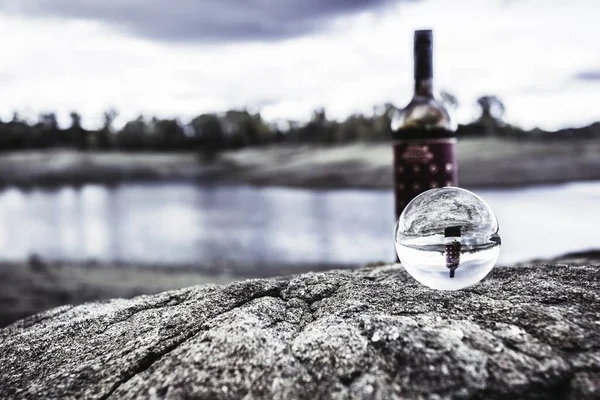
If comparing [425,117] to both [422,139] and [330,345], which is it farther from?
[330,345]

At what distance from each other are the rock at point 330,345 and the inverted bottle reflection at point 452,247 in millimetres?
111

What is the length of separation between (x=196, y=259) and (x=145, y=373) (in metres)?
13.4

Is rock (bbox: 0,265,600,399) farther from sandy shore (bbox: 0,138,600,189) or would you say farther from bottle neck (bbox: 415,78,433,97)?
sandy shore (bbox: 0,138,600,189)

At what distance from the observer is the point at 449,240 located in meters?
1.65

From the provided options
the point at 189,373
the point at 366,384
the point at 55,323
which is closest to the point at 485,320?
the point at 366,384

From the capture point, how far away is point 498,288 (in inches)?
67.2

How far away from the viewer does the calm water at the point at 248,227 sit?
14348 millimetres

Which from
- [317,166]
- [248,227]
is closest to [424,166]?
[248,227]

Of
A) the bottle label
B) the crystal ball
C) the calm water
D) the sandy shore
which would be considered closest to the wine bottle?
the bottle label

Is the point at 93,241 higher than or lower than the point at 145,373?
lower

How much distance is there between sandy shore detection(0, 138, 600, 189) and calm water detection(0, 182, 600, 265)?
1302 millimetres

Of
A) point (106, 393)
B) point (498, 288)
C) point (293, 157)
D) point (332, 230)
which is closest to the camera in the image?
point (106, 393)

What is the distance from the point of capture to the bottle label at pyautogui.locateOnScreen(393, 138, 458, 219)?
2.67 m

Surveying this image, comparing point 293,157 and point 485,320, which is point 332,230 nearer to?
point 485,320
